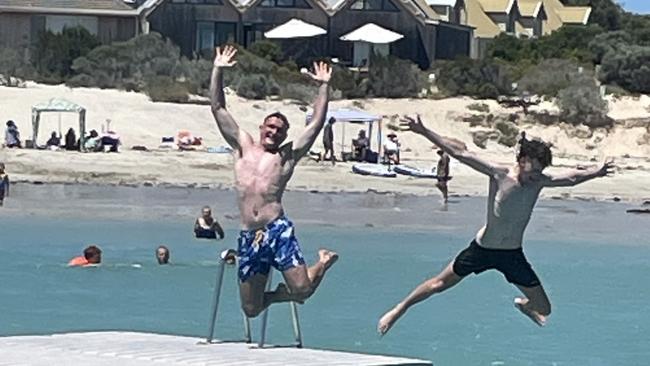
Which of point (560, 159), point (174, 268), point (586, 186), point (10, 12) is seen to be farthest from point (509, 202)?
point (10, 12)

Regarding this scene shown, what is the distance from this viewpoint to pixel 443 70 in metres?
46.0

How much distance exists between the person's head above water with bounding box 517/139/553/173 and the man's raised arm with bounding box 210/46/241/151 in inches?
62.5

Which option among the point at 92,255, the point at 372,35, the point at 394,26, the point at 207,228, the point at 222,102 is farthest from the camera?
the point at 394,26

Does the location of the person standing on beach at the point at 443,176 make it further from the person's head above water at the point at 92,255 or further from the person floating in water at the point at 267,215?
the person floating in water at the point at 267,215

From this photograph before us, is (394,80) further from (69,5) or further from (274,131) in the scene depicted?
(274,131)

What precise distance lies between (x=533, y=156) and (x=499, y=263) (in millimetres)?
648

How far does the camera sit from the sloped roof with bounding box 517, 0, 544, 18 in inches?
2756

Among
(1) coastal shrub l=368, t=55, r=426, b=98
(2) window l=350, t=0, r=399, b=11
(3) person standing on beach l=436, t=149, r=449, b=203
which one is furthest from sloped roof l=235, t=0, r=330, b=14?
(3) person standing on beach l=436, t=149, r=449, b=203

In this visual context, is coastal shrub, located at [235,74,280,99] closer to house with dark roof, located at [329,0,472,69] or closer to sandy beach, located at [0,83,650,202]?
sandy beach, located at [0,83,650,202]

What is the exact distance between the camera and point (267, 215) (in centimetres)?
993

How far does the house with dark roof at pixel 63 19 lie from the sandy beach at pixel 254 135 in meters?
8.16

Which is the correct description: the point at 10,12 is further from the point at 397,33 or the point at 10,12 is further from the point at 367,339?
the point at 367,339

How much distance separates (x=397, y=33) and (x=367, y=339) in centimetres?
3356

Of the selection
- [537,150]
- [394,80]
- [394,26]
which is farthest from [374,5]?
[537,150]
